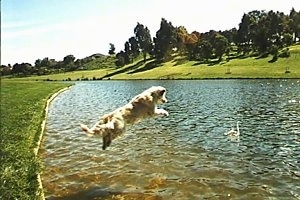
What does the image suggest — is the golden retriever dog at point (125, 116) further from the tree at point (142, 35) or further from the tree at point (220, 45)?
the tree at point (142, 35)

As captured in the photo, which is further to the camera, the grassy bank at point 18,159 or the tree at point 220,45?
the tree at point 220,45

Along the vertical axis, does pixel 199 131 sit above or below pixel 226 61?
below

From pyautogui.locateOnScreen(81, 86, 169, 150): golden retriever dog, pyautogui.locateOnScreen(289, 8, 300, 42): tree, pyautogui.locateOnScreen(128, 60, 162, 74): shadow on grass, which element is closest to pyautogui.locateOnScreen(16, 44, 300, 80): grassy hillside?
pyautogui.locateOnScreen(128, 60, 162, 74): shadow on grass

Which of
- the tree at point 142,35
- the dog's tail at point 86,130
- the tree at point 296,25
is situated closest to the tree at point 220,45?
the tree at point 296,25

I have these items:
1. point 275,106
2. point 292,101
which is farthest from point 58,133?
point 292,101

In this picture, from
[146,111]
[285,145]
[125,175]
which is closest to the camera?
[146,111]

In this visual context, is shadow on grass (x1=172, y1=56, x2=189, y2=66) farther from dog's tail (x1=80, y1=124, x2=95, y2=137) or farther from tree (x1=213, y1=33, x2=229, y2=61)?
dog's tail (x1=80, y1=124, x2=95, y2=137)

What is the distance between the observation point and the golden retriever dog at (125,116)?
11.9m

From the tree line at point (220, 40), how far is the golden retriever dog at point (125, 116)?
94.7 meters

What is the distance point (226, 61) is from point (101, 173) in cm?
10342

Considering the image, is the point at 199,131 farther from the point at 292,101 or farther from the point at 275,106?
the point at 292,101

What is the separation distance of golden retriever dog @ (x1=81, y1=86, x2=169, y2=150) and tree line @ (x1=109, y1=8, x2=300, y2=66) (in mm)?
94710

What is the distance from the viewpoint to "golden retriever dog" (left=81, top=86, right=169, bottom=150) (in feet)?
39.1

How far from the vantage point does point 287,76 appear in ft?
270
